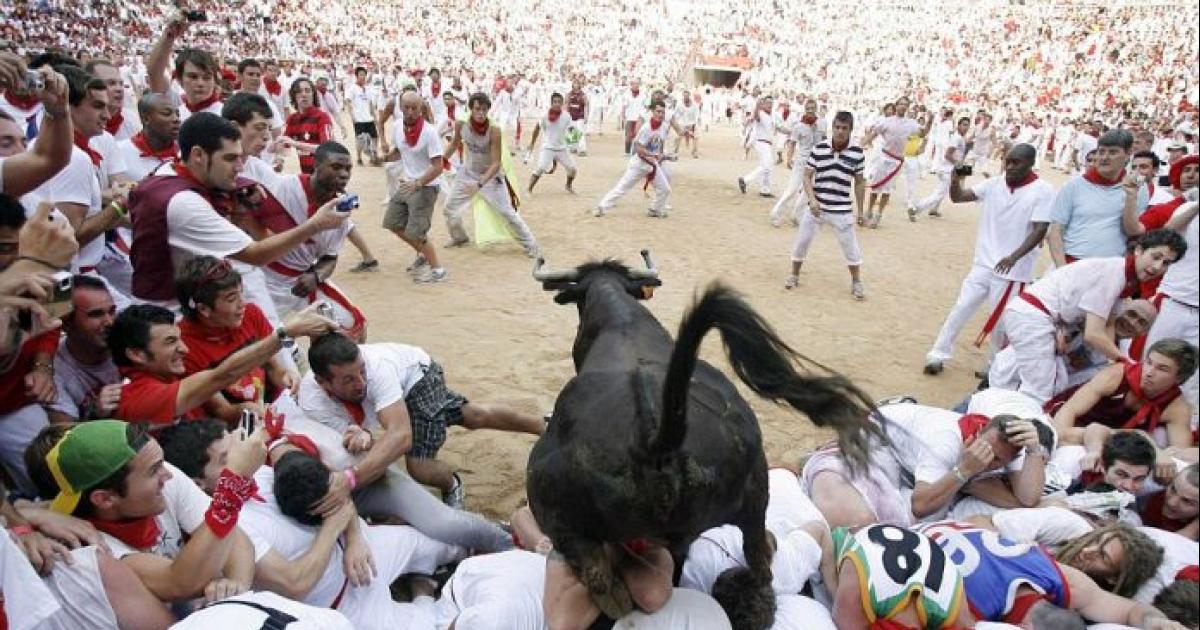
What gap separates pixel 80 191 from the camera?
3826mm

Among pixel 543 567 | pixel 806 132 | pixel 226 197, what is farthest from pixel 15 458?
pixel 806 132

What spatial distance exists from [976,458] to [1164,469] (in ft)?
2.87

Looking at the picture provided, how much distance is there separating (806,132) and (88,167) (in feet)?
29.7

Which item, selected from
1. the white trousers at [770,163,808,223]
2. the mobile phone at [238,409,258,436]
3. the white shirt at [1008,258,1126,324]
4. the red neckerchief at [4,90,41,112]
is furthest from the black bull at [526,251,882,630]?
the white trousers at [770,163,808,223]

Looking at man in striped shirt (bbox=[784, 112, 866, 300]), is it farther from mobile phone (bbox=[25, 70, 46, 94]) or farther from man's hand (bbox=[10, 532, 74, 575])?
man's hand (bbox=[10, 532, 74, 575])

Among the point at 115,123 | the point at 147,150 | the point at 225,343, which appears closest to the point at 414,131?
the point at 115,123

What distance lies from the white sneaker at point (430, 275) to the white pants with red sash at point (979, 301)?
4790mm

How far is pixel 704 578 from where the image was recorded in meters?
2.80

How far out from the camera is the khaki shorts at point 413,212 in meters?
7.44

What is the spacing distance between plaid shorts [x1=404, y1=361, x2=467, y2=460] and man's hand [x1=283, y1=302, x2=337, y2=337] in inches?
28.4

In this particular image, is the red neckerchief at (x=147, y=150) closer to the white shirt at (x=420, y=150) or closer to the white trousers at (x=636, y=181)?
the white shirt at (x=420, y=150)

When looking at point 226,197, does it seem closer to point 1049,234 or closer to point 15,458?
point 15,458

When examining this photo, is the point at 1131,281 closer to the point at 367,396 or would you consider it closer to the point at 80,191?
the point at 367,396

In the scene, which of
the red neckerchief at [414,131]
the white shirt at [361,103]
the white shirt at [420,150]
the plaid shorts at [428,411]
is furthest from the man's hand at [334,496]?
the white shirt at [361,103]
